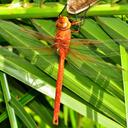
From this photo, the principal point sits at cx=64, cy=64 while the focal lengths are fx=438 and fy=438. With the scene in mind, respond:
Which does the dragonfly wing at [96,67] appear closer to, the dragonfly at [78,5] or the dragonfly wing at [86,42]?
the dragonfly wing at [86,42]

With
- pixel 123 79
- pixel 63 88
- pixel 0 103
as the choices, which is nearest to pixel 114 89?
pixel 123 79

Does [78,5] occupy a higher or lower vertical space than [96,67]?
higher

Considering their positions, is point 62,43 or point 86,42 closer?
point 86,42

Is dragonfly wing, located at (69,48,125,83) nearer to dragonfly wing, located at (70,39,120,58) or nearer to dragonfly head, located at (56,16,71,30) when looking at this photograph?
dragonfly wing, located at (70,39,120,58)

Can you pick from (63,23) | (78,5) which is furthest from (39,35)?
(78,5)

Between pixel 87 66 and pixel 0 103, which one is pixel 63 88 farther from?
pixel 0 103

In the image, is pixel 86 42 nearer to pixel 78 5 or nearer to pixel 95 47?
pixel 95 47

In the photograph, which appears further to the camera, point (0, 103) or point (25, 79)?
point (0, 103)
